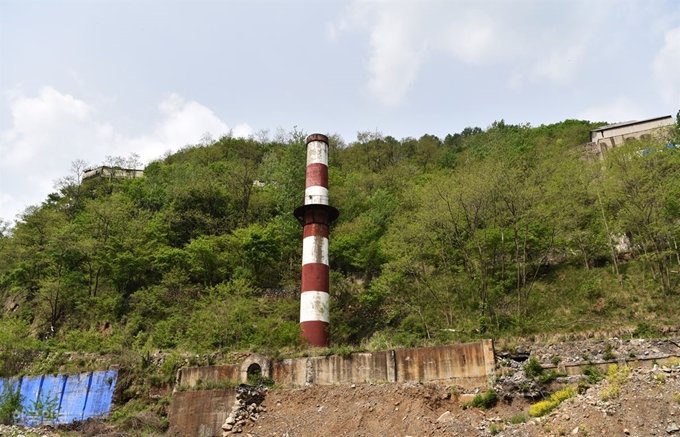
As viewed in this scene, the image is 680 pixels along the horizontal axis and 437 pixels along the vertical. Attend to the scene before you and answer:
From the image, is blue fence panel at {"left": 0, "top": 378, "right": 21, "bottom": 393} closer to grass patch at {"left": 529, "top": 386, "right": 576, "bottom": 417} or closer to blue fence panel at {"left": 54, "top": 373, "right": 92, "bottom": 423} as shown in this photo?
blue fence panel at {"left": 54, "top": 373, "right": 92, "bottom": 423}

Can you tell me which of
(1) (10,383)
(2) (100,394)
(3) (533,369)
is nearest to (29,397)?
(1) (10,383)

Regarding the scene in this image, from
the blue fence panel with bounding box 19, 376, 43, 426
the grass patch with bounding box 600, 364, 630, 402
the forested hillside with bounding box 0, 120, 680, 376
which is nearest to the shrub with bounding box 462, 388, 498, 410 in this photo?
the grass patch with bounding box 600, 364, 630, 402

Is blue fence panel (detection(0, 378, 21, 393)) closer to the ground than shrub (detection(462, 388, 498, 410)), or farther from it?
farther from it

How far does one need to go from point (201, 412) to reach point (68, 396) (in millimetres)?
7760

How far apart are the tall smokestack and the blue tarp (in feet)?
29.3

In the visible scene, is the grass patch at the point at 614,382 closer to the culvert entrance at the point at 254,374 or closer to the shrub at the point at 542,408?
the shrub at the point at 542,408

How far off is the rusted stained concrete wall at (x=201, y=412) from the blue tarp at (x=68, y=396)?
4655 millimetres

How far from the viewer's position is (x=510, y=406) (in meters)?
15.8

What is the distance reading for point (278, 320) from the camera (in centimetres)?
2608

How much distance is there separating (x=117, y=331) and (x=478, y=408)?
67.5 feet

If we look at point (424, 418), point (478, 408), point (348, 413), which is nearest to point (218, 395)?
point (348, 413)

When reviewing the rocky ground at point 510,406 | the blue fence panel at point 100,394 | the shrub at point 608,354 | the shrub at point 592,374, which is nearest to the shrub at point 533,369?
the rocky ground at point 510,406

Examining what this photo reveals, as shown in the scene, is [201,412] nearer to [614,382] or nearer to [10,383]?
[10,383]

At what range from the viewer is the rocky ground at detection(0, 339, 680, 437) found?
12484 millimetres
